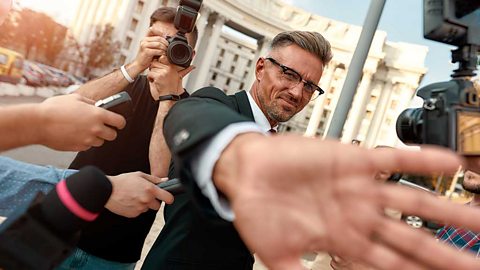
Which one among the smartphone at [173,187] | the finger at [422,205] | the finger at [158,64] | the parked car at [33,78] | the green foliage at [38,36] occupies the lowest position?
the parked car at [33,78]

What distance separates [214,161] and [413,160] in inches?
16.7

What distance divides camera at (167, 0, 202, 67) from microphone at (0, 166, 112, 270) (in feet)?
3.85

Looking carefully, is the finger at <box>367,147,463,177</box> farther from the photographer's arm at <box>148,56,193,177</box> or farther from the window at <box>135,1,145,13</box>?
the window at <box>135,1,145,13</box>

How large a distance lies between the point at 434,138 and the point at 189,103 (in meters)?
0.67

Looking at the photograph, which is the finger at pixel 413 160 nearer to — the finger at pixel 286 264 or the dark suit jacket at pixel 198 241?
the finger at pixel 286 264

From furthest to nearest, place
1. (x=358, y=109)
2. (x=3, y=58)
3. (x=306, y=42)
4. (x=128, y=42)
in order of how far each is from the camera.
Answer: (x=358, y=109), (x=128, y=42), (x=3, y=58), (x=306, y=42)

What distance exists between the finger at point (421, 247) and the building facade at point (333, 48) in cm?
3861

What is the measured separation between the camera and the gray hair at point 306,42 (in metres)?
2.33

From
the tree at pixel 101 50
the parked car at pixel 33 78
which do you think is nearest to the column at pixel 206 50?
the tree at pixel 101 50

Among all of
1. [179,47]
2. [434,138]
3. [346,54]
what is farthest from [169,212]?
[346,54]

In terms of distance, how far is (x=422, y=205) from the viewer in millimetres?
738

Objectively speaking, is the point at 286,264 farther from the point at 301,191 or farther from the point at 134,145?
the point at 134,145

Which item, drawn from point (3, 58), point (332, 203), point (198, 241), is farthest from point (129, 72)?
point (3, 58)

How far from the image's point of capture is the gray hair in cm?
233
